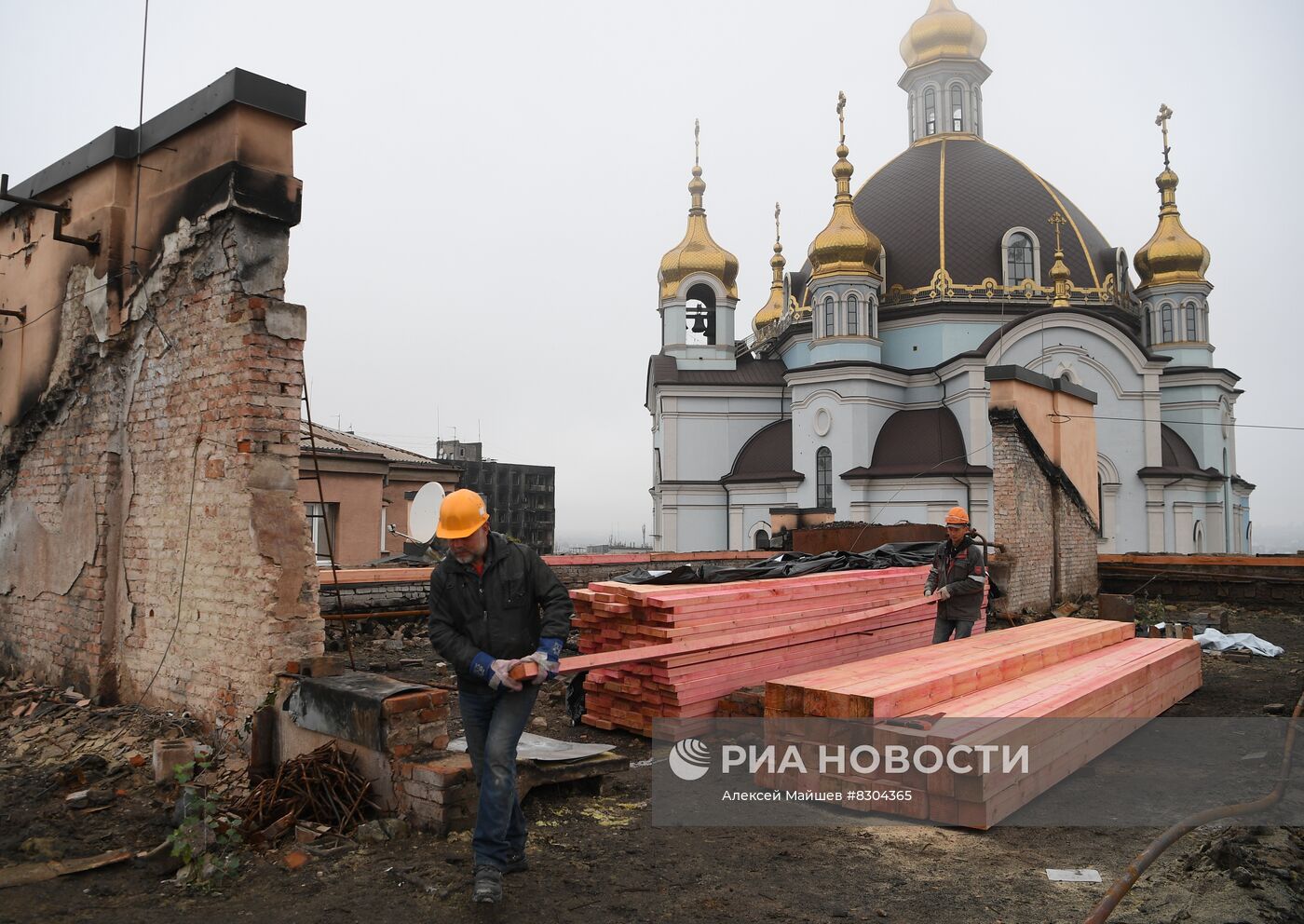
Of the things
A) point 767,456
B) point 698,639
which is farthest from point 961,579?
point 767,456

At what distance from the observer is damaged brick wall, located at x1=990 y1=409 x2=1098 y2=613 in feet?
49.2

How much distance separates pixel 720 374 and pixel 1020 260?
1152cm

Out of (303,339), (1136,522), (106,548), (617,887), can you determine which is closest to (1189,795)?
(617,887)

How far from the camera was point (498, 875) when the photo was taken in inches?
162

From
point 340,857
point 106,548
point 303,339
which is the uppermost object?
point 303,339

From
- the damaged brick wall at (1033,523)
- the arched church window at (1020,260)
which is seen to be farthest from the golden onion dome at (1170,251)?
the damaged brick wall at (1033,523)

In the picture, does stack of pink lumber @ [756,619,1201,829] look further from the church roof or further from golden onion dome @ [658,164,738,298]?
golden onion dome @ [658,164,738,298]

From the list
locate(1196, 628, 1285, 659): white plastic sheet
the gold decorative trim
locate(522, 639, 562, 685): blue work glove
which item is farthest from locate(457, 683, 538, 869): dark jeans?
the gold decorative trim

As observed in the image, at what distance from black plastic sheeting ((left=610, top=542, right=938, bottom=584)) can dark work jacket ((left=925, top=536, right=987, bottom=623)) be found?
5.05ft

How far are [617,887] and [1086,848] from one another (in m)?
2.48

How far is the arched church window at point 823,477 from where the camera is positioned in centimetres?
3128

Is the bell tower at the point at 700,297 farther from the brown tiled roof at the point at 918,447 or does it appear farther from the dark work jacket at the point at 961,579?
the dark work jacket at the point at 961,579

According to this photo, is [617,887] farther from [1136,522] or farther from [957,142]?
[957,142]

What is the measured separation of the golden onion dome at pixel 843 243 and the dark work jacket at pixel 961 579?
81.7ft
